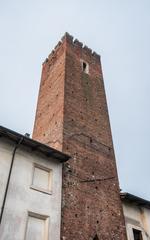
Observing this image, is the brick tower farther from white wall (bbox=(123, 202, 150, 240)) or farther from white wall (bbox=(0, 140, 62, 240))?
white wall (bbox=(123, 202, 150, 240))

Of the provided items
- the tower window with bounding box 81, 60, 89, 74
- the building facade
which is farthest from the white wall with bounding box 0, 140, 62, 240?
the tower window with bounding box 81, 60, 89, 74

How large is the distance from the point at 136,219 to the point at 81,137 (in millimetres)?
4558

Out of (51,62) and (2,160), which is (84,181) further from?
(51,62)

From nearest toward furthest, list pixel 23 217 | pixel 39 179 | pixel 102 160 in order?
pixel 23 217
pixel 39 179
pixel 102 160

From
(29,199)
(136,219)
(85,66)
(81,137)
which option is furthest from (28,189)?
(85,66)

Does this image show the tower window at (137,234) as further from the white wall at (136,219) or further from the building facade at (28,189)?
the building facade at (28,189)

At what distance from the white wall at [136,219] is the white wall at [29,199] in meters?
3.84

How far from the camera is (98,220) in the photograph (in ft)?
33.4

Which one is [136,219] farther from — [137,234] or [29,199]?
[29,199]

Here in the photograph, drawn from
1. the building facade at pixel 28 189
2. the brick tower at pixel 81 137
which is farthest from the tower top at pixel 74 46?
the building facade at pixel 28 189

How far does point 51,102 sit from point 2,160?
6841 millimetres

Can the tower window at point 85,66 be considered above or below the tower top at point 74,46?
below

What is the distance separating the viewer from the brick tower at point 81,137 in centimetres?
995

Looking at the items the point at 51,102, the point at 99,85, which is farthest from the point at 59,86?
the point at 99,85
